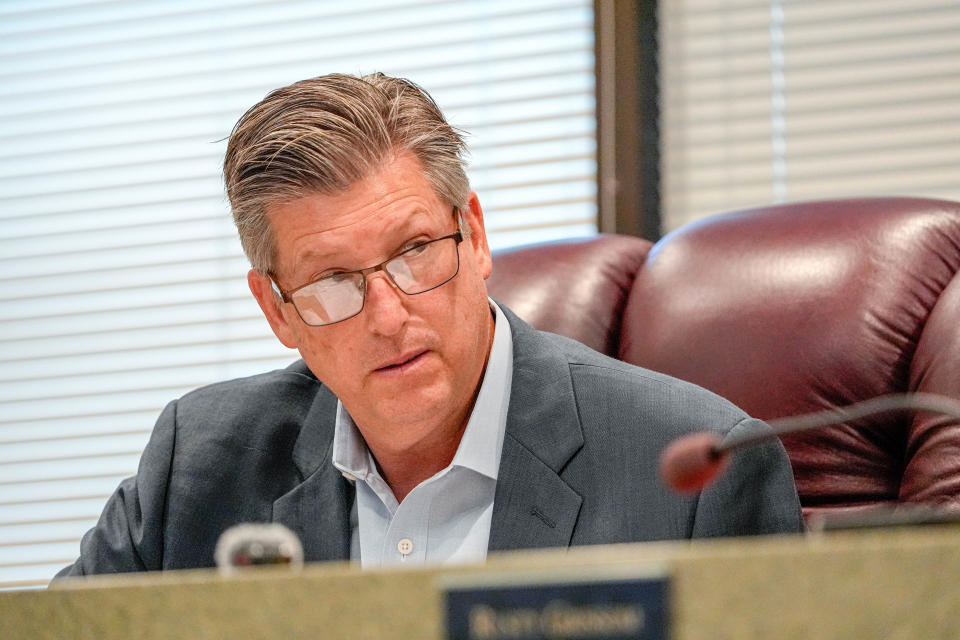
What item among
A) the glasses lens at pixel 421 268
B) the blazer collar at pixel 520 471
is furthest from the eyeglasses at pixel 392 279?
the blazer collar at pixel 520 471

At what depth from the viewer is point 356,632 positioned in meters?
0.54

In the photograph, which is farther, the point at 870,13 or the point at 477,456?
the point at 870,13

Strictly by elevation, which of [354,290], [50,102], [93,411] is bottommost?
[93,411]

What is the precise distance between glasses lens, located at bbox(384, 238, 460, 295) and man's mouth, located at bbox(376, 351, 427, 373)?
0.27ft

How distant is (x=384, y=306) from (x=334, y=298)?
8 cm

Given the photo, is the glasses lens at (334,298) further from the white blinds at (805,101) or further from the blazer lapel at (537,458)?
the white blinds at (805,101)

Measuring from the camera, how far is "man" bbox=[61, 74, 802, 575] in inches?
53.1

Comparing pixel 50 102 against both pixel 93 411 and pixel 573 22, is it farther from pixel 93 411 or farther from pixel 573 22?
pixel 573 22

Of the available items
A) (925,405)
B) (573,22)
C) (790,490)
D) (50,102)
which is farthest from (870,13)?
(50,102)

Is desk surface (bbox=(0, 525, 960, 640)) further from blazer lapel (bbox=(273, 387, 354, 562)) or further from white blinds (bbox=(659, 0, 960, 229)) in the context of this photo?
white blinds (bbox=(659, 0, 960, 229))

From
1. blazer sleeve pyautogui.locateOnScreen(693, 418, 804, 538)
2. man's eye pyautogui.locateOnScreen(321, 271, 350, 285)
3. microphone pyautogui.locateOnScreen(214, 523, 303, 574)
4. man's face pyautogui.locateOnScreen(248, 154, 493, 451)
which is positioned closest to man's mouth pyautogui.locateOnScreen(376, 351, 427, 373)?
man's face pyautogui.locateOnScreen(248, 154, 493, 451)

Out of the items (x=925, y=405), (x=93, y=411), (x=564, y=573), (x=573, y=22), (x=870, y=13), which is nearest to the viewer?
(x=564, y=573)

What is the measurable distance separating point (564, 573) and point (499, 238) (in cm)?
204

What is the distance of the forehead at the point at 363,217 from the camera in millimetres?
1375
